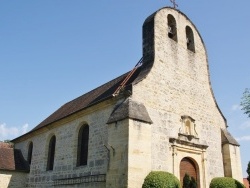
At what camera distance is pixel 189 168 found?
489 inches

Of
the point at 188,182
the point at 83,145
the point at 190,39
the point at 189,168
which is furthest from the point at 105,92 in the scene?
the point at 188,182

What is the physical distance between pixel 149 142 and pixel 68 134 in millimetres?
5650

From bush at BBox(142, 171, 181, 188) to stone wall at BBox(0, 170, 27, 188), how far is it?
1065cm

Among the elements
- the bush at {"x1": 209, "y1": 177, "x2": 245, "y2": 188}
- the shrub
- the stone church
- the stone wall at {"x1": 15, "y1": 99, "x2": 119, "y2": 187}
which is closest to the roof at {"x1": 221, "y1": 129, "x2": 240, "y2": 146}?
the stone church

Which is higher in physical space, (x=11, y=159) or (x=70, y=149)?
(x=11, y=159)

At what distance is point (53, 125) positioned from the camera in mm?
16312

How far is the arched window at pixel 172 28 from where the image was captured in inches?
572

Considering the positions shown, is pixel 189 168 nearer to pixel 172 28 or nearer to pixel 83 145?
pixel 83 145

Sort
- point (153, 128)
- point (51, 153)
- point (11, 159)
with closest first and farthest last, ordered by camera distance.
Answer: point (153, 128) → point (51, 153) → point (11, 159)

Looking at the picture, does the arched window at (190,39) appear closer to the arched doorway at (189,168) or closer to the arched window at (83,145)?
the arched doorway at (189,168)

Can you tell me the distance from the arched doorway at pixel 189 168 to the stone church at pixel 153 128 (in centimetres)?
4

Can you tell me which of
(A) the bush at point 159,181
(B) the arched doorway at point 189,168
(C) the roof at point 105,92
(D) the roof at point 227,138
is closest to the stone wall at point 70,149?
(C) the roof at point 105,92

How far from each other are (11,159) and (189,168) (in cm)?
1209

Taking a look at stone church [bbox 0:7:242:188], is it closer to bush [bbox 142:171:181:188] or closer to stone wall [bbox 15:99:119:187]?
stone wall [bbox 15:99:119:187]
